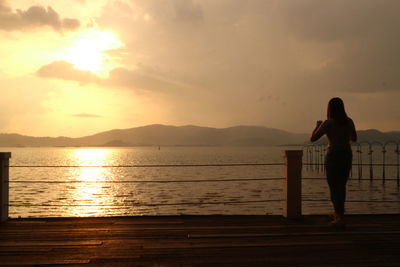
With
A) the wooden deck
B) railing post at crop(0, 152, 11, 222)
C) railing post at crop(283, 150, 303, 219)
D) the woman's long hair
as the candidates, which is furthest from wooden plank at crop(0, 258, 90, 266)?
the woman's long hair

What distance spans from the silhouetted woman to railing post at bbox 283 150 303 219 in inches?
27.6

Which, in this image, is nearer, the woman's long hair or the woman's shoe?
the woman's long hair

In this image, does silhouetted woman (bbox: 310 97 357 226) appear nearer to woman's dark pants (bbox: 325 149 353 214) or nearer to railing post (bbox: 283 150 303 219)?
woman's dark pants (bbox: 325 149 353 214)

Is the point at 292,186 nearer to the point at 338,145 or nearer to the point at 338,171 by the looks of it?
the point at 338,171

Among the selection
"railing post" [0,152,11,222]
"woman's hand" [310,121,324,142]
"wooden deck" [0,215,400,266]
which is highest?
"woman's hand" [310,121,324,142]

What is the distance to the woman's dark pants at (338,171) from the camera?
19.0ft

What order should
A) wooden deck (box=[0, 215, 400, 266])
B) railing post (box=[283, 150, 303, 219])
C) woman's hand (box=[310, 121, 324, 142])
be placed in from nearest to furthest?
1. wooden deck (box=[0, 215, 400, 266])
2. woman's hand (box=[310, 121, 324, 142])
3. railing post (box=[283, 150, 303, 219])

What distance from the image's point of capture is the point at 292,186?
6.57 meters

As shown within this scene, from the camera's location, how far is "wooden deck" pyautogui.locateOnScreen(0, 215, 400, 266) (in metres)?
4.10

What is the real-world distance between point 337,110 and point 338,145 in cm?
52

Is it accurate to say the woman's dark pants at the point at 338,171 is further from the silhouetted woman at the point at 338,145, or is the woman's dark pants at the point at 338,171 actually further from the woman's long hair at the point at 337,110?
the woman's long hair at the point at 337,110

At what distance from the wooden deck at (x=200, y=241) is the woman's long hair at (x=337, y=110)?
5.17 ft

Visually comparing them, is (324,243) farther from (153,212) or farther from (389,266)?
(153,212)

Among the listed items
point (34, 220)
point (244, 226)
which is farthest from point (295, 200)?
point (34, 220)
